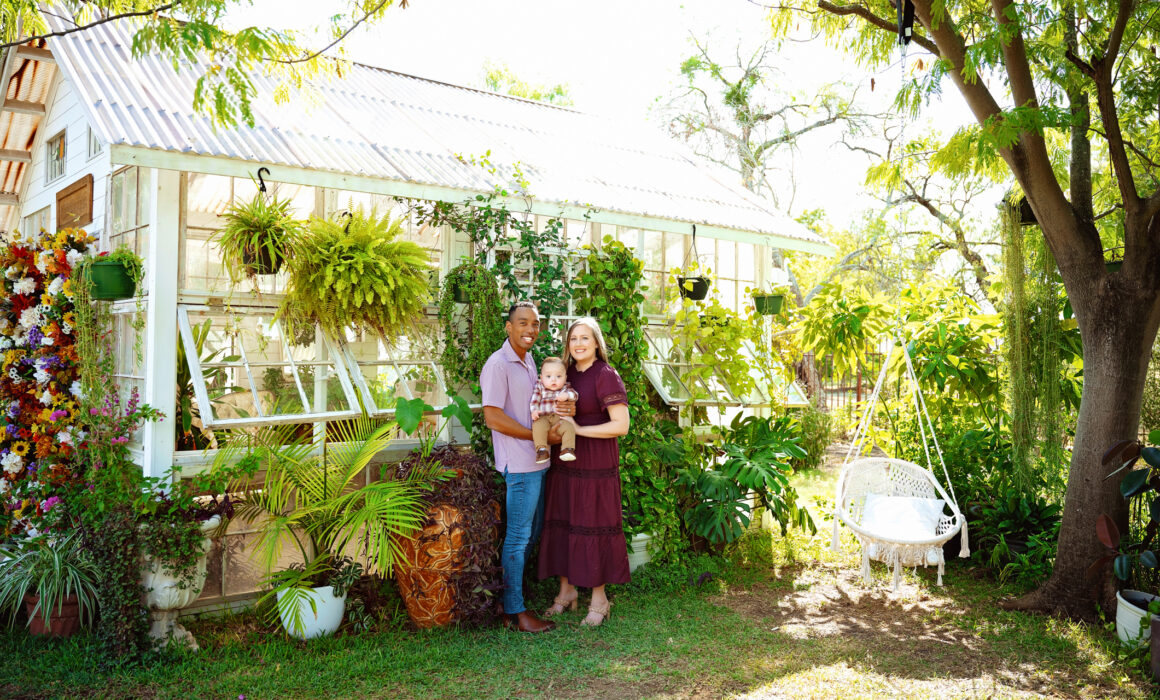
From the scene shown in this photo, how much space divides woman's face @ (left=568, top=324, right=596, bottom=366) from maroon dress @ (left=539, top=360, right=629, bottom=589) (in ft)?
0.27

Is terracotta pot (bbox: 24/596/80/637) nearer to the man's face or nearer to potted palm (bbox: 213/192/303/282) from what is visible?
potted palm (bbox: 213/192/303/282)

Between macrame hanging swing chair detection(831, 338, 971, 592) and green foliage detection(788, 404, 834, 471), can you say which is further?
green foliage detection(788, 404, 834, 471)

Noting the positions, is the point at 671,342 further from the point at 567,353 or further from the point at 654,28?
the point at 654,28

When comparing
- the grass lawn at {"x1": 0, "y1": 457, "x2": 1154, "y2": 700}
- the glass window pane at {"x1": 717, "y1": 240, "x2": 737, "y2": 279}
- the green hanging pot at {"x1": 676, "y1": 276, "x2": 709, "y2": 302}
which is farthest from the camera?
the glass window pane at {"x1": 717, "y1": 240, "x2": 737, "y2": 279}

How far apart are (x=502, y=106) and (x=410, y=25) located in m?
2.33

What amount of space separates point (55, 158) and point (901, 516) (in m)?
6.94

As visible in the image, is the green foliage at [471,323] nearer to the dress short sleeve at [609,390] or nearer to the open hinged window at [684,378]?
the dress short sleeve at [609,390]

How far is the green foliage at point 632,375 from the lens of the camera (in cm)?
589

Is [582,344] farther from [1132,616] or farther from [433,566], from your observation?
[1132,616]

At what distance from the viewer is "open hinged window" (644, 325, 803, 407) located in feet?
21.6

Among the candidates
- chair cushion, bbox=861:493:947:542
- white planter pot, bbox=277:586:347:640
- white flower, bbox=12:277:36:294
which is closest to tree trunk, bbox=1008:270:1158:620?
chair cushion, bbox=861:493:947:542

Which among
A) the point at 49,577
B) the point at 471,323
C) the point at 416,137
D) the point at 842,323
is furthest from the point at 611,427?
the point at 49,577

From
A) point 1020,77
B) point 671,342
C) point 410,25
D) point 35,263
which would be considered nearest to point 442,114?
point 410,25

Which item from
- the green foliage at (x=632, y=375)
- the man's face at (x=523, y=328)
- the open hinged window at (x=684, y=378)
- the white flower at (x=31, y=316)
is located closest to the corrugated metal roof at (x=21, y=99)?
the white flower at (x=31, y=316)
